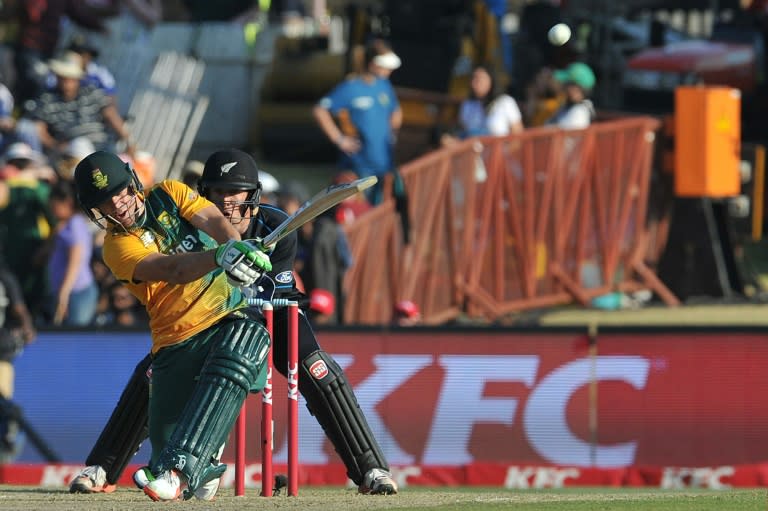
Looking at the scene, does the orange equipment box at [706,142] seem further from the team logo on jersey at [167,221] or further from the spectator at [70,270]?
the team logo on jersey at [167,221]

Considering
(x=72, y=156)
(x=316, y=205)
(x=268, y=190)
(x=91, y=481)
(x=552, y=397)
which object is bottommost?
(x=552, y=397)

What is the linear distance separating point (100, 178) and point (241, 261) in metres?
0.96

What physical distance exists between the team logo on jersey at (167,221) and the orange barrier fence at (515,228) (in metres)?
7.01

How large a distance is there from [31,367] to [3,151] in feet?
11.6

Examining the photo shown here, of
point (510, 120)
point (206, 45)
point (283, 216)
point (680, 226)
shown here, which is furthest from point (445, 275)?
point (283, 216)

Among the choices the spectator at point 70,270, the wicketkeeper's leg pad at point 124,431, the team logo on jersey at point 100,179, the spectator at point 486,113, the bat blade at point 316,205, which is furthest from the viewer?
the spectator at point 486,113

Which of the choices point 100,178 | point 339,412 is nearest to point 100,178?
point 100,178

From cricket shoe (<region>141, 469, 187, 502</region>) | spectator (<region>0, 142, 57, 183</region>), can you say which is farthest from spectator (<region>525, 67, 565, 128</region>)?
cricket shoe (<region>141, 469, 187, 502</region>)

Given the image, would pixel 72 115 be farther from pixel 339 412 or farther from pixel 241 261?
pixel 241 261

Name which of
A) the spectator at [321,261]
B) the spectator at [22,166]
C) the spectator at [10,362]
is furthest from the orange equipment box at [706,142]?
the spectator at [10,362]

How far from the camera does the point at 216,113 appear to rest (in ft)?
72.4

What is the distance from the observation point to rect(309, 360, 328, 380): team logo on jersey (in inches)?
392

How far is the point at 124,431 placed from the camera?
10508 millimetres

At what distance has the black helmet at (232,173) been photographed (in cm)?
971
